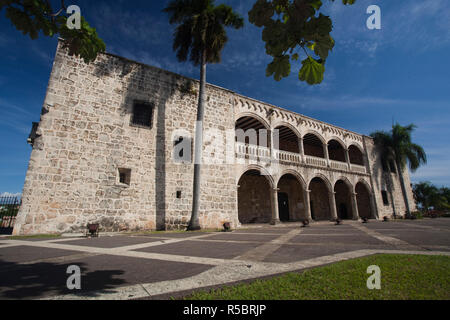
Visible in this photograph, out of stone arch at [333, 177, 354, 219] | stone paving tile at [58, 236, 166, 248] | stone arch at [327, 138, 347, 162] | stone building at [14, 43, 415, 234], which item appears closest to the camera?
stone paving tile at [58, 236, 166, 248]

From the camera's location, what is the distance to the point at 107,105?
30.2 feet

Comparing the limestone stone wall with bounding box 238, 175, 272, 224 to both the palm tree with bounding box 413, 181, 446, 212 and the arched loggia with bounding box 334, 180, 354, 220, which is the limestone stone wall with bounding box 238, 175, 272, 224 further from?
the palm tree with bounding box 413, 181, 446, 212

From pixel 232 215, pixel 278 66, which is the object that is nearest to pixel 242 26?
pixel 232 215

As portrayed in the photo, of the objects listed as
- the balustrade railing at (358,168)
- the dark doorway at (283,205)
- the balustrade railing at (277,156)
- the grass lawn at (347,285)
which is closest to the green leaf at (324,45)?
the grass lawn at (347,285)

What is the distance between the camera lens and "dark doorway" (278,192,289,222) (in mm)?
17406

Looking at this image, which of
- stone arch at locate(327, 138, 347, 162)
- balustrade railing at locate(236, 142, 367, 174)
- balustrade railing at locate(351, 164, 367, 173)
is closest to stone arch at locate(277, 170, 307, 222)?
balustrade railing at locate(236, 142, 367, 174)

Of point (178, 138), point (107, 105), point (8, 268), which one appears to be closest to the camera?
point (8, 268)

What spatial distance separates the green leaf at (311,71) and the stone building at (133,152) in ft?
29.4

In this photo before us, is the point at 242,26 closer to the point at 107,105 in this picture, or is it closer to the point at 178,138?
the point at 178,138

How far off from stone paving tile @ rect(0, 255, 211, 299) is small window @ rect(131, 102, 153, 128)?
24.8 ft

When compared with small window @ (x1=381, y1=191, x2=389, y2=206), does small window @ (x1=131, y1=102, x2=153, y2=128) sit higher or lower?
higher

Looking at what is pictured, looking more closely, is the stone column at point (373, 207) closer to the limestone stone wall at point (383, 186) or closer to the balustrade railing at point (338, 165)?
the limestone stone wall at point (383, 186)

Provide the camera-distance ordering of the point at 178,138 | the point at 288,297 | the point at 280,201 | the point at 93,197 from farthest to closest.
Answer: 1. the point at 280,201
2. the point at 178,138
3. the point at 93,197
4. the point at 288,297
